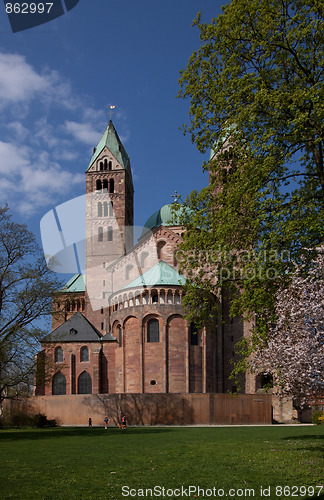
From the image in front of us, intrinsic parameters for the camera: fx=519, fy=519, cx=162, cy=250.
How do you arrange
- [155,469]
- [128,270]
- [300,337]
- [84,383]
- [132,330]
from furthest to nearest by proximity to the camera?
[128,270], [84,383], [132,330], [300,337], [155,469]

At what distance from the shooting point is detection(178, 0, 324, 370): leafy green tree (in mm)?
17094

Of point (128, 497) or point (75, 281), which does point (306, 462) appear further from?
point (75, 281)

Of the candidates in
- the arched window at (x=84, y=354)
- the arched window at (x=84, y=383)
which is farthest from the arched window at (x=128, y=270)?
the arched window at (x=84, y=383)

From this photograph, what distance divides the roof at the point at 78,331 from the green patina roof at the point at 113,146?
2315 cm

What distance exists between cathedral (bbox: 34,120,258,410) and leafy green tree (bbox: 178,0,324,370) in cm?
2226

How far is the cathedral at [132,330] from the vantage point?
48.2 meters

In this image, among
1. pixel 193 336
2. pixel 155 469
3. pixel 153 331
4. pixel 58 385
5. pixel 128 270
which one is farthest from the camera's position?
pixel 128 270

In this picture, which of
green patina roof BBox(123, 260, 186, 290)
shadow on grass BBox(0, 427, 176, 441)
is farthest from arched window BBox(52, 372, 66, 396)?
shadow on grass BBox(0, 427, 176, 441)

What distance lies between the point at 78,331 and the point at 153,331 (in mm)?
11547

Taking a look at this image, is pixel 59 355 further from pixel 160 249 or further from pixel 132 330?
pixel 160 249

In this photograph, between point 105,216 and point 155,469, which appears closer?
point 155,469

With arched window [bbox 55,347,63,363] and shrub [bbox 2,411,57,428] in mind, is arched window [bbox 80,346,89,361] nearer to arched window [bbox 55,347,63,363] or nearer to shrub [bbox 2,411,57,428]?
arched window [bbox 55,347,63,363]

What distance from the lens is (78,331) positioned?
56969 millimetres

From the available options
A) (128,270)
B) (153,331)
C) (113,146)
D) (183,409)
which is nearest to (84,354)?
(153,331)
